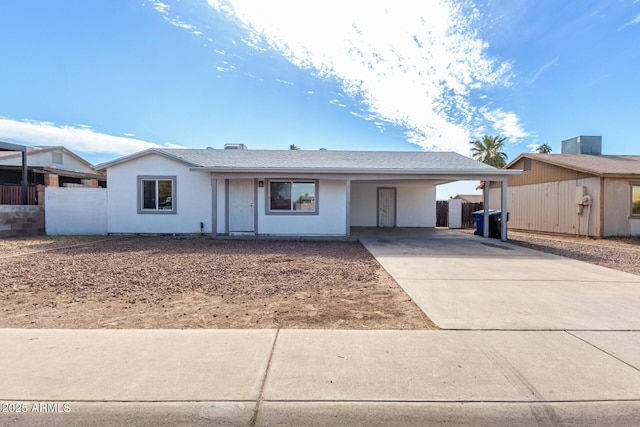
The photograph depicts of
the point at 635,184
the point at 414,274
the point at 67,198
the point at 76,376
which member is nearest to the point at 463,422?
the point at 76,376

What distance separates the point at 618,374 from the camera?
3076mm

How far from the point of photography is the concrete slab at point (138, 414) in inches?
94.7

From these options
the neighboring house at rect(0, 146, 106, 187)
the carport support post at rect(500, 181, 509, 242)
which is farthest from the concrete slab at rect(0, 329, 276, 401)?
the neighboring house at rect(0, 146, 106, 187)

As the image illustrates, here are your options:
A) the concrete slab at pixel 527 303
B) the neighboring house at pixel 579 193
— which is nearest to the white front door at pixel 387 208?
the neighboring house at pixel 579 193

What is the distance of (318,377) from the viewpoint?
2979 mm

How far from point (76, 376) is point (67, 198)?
569 inches

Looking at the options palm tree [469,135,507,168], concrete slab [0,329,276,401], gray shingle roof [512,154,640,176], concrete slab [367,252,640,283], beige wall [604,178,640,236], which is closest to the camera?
concrete slab [0,329,276,401]

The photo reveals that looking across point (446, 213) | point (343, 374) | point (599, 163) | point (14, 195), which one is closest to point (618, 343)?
point (343, 374)

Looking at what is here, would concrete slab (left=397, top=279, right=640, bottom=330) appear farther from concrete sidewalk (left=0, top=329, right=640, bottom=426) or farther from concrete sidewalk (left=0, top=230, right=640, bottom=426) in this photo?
concrete sidewalk (left=0, top=329, right=640, bottom=426)

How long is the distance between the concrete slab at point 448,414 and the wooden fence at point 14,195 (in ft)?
62.4

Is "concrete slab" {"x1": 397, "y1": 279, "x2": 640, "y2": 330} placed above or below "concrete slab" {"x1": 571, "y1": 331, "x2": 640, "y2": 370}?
above

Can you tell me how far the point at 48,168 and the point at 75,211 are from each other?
7.48 metres

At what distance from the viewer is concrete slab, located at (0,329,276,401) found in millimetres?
2736

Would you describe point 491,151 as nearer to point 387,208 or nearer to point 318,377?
point 387,208
